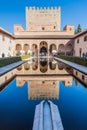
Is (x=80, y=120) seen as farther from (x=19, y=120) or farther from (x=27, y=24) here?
(x=27, y=24)

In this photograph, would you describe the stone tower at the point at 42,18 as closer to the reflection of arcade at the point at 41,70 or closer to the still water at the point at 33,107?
the reflection of arcade at the point at 41,70

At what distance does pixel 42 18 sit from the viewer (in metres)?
50.2

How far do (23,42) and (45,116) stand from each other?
39484 millimetres

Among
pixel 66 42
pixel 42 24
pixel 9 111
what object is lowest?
pixel 9 111

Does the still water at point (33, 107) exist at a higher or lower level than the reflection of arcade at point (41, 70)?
lower

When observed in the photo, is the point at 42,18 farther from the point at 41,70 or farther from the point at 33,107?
the point at 33,107

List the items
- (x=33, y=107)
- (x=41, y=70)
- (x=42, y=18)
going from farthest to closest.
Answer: (x=42, y=18) < (x=41, y=70) < (x=33, y=107)

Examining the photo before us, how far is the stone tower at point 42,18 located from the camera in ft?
164

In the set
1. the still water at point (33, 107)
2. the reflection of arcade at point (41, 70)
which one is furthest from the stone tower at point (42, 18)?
the still water at point (33, 107)

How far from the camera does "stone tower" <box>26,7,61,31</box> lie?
50000mm

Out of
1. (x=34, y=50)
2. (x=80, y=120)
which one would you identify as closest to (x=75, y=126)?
(x=80, y=120)

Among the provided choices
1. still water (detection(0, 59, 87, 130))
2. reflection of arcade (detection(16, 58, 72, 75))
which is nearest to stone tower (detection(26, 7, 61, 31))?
reflection of arcade (detection(16, 58, 72, 75))

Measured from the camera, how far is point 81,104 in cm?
544

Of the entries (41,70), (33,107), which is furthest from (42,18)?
(33,107)
